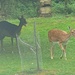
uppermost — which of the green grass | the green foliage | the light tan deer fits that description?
the green foliage

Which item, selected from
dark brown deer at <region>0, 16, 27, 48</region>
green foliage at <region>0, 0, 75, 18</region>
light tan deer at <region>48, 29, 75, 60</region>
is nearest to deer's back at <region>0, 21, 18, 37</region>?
dark brown deer at <region>0, 16, 27, 48</region>

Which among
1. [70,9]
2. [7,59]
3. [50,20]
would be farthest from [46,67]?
[70,9]

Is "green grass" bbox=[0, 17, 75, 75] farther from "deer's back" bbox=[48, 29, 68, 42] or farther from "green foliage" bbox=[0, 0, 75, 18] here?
"green foliage" bbox=[0, 0, 75, 18]

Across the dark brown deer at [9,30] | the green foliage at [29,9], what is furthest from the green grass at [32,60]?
the green foliage at [29,9]

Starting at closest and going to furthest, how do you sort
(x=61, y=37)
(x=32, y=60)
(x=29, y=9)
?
1. (x=32, y=60)
2. (x=61, y=37)
3. (x=29, y=9)

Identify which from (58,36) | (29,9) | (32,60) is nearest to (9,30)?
(58,36)

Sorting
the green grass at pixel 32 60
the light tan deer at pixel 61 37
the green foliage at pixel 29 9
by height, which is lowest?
the green grass at pixel 32 60

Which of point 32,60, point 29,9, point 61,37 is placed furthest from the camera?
point 29,9

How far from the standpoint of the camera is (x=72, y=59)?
44.8 feet

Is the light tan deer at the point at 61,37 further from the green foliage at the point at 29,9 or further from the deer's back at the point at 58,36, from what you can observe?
the green foliage at the point at 29,9

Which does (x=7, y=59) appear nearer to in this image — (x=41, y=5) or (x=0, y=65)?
(x=0, y=65)

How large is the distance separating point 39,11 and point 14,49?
603cm

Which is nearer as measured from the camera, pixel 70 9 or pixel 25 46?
pixel 25 46

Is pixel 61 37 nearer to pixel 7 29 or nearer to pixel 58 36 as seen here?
pixel 58 36
